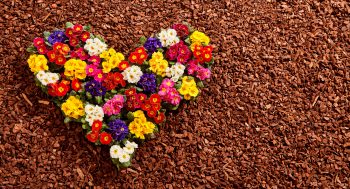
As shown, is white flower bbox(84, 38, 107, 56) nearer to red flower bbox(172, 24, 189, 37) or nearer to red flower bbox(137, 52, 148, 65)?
red flower bbox(137, 52, 148, 65)

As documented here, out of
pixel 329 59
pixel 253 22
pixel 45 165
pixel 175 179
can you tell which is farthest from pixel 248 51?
pixel 45 165

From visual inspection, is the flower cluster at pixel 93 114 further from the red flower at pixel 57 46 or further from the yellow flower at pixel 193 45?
the yellow flower at pixel 193 45

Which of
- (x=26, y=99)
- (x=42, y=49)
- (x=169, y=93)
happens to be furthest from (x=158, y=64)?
(x=26, y=99)

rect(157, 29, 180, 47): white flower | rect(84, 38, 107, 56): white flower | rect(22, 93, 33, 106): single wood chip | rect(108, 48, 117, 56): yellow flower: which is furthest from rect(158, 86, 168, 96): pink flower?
rect(22, 93, 33, 106): single wood chip

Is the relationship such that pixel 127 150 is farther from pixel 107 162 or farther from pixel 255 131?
pixel 255 131

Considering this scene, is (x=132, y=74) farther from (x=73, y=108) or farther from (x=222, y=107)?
(x=222, y=107)
